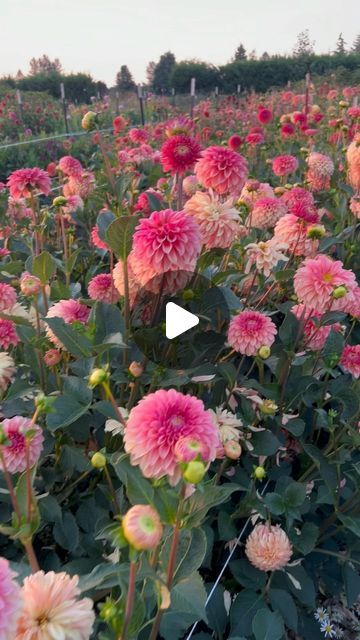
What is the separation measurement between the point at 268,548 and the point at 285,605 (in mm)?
156

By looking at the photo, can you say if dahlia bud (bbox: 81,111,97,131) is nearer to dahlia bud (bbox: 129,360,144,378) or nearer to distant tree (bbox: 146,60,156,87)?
dahlia bud (bbox: 129,360,144,378)

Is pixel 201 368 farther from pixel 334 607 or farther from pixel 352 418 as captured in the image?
pixel 334 607

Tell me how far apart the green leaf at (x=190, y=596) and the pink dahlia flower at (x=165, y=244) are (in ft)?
1.70

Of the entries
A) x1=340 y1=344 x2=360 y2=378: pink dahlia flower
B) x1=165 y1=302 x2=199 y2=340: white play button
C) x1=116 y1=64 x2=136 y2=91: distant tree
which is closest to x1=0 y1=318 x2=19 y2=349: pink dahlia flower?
x1=165 y1=302 x2=199 y2=340: white play button

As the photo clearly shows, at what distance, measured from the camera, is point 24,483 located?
0.91 metres

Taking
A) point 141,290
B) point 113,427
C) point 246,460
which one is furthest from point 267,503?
point 141,290

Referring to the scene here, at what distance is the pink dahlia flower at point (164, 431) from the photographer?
784 millimetres

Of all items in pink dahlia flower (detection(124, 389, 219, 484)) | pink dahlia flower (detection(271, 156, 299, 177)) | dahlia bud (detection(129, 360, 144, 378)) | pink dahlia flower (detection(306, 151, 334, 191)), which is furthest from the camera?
pink dahlia flower (detection(271, 156, 299, 177))

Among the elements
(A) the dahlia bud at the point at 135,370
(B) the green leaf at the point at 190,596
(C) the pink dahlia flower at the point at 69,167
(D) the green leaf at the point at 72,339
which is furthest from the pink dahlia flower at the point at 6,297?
(C) the pink dahlia flower at the point at 69,167

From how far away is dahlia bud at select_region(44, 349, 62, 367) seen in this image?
1.25 metres

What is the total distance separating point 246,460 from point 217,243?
1.91 ft

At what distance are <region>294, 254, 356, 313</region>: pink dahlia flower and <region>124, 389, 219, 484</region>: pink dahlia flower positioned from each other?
22.7 inches

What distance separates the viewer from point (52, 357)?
125 centimetres

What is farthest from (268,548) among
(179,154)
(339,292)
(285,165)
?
(285,165)
